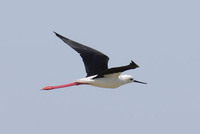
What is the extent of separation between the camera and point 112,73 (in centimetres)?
1557

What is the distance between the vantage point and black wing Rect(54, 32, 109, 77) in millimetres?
16375

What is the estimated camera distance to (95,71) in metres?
16.4

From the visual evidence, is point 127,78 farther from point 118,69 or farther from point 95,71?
point 118,69

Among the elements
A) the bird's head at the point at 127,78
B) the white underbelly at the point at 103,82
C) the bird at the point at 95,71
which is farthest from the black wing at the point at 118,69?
the bird's head at the point at 127,78

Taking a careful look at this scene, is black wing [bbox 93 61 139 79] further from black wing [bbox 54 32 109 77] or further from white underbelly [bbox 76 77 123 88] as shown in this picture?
black wing [bbox 54 32 109 77]

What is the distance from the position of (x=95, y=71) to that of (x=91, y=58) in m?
0.39

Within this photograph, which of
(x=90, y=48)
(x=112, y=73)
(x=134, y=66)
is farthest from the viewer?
(x=90, y=48)

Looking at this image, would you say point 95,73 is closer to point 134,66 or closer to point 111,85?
point 111,85

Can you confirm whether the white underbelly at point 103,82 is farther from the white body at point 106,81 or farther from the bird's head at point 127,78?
the bird's head at point 127,78

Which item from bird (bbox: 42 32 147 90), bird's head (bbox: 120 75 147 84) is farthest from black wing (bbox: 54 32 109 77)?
bird's head (bbox: 120 75 147 84)

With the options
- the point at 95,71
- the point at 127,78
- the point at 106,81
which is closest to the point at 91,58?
the point at 95,71

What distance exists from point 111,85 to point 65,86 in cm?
139

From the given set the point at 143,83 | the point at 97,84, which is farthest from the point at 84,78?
the point at 143,83

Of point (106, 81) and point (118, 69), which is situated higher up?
point (118, 69)
